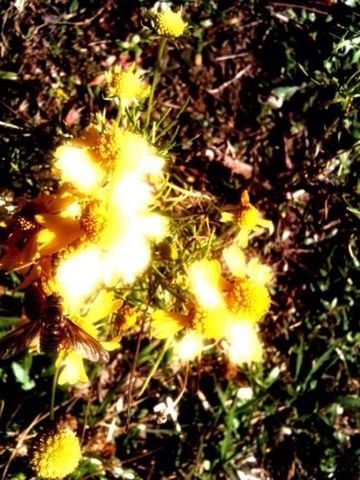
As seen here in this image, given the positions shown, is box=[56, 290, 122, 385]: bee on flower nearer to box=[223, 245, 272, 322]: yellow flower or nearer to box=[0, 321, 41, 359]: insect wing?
box=[0, 321, 41, 359]: insect wing

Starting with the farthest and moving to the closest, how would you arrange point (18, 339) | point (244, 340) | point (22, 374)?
point (22, 374) < point (244, 340) < point (18, 339)

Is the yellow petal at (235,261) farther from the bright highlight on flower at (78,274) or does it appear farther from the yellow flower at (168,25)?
the yellow flower at (168,25)

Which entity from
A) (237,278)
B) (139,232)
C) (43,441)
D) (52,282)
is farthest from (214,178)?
(43,441)

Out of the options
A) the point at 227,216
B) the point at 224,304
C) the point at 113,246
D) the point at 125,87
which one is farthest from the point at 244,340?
the point at 125,87

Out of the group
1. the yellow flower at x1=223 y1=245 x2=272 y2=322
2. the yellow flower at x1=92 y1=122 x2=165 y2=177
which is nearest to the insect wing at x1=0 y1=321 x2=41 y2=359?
the yellow flower at x1=92 y1=122 x2=165 y2=177

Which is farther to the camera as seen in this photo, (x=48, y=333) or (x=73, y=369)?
(x=73, y=369)

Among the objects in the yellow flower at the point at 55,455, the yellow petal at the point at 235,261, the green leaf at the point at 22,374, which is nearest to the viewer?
the yellow flower at the point at 55,455

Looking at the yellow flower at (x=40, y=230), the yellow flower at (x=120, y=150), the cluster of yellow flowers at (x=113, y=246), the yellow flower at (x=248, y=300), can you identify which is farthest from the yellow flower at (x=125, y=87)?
the yellow flower at (x=248, y=300)

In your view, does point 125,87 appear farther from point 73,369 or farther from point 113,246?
point 73,369

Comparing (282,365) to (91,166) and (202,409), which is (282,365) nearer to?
(202,409)
